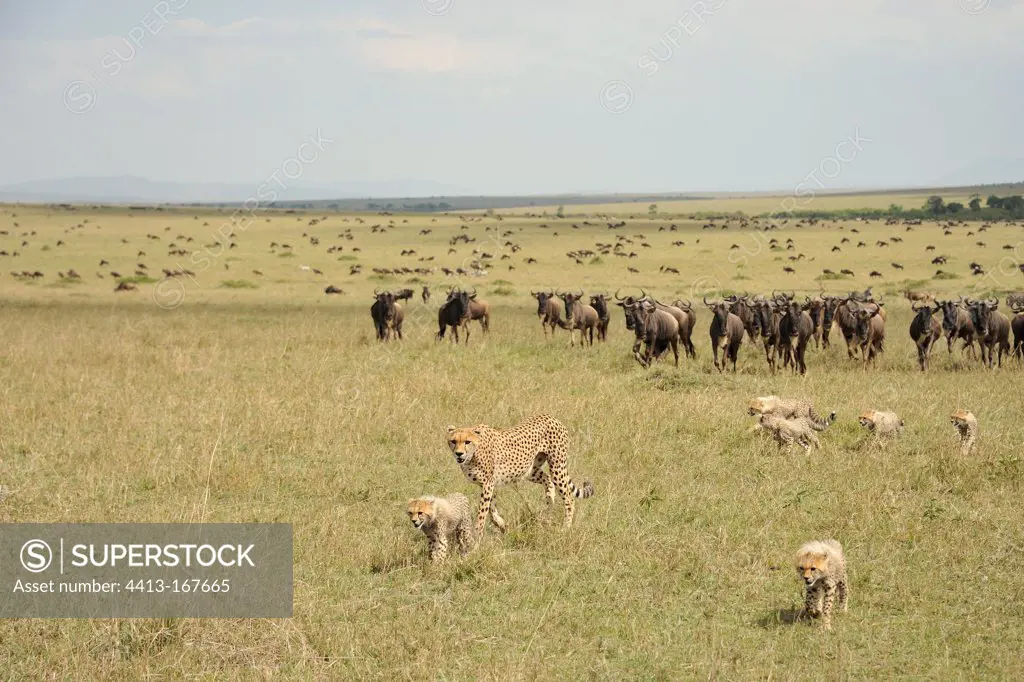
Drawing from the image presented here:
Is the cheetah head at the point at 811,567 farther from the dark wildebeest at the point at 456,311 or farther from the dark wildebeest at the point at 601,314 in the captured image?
the dark wildebeest at the point at 601,314

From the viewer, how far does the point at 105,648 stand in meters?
6.30

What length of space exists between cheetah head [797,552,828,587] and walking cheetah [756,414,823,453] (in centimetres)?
493

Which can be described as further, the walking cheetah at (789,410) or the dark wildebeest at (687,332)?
the dark wildebeest at (687,332)

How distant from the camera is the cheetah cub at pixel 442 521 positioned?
764 cm

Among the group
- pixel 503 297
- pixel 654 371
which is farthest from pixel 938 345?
pixel 503 297

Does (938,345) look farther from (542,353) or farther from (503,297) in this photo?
(503,297)

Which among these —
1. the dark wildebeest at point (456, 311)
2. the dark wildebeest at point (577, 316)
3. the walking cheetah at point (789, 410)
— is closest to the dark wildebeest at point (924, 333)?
the dark wildebeest at point (577, 316)

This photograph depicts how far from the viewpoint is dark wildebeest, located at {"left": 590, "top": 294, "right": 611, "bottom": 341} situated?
2542 cm

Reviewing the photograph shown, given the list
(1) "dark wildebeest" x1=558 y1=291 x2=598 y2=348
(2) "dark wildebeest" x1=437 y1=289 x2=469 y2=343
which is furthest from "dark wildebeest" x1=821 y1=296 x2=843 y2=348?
(2) "dark wildebeest" x1=437 y1=289 x2=469 y2=343

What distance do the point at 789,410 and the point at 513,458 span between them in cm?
531

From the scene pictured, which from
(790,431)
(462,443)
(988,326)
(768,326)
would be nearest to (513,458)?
(462,443)

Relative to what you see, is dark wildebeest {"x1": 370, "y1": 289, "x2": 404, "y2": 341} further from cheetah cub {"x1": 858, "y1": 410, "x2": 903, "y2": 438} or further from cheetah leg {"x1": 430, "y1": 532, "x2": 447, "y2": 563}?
cheetah leg {"x1": 430, "y1": 532, "x2": 447, "y2": 563}

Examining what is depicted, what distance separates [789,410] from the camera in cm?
1279

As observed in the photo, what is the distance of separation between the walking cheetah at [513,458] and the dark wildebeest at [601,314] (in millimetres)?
16021
